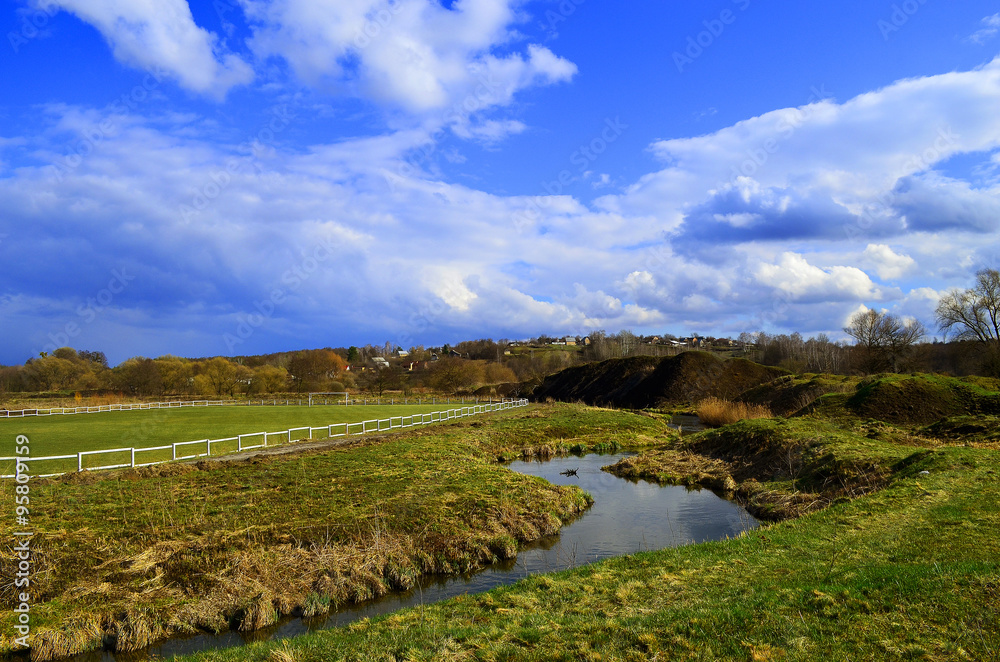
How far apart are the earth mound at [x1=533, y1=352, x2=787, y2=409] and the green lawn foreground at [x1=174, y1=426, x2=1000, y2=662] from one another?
60626 millimetres

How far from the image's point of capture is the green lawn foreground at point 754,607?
646 centimetres

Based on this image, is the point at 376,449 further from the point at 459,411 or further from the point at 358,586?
the point at 459,411

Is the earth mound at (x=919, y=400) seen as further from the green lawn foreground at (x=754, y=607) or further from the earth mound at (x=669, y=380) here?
the earth mound at (x=669, y=380)

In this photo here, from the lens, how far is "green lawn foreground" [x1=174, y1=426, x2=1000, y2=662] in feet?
21.2

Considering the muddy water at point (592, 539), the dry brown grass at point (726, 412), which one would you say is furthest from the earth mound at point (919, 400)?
the muddy water at point (592, 539)

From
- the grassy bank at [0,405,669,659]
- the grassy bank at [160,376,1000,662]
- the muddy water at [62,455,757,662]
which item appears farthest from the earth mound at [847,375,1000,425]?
the grassy bank at [0,405,669,659]

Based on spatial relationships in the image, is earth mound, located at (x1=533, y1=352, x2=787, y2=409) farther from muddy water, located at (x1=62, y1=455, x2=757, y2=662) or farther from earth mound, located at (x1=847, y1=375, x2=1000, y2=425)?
muddy water, located at (x1=62, y1=455, x2=757, y2=662)

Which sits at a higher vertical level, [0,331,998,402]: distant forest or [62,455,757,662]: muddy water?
[0,331,998,402]: distant forest

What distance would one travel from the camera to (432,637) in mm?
8055

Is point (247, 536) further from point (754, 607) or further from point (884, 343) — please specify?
point (884, 343)

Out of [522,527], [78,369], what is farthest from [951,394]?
[78,369]

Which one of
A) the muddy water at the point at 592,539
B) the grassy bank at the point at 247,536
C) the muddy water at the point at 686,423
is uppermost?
the grassy bank at the point at 247,536

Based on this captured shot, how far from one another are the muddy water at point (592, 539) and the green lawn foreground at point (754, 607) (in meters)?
1.81

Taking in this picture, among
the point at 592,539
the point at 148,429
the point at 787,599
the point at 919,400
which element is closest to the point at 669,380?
the point at 919,400
